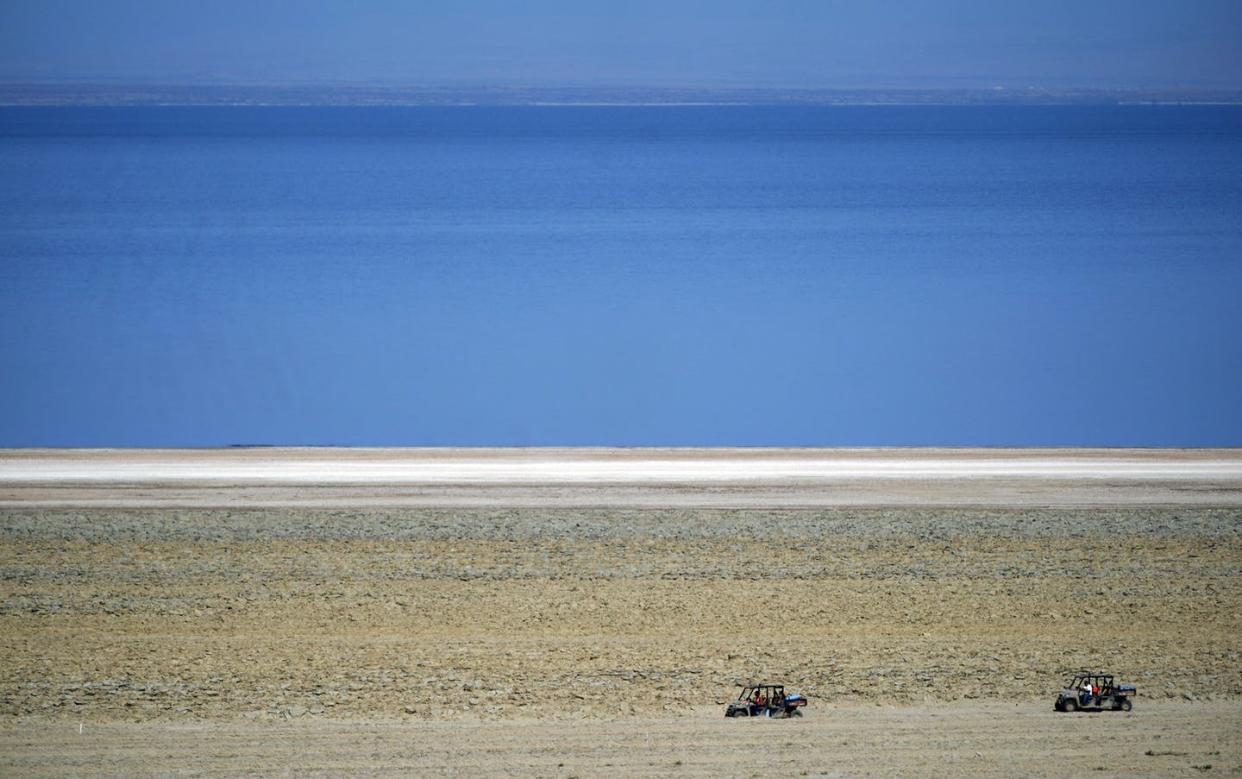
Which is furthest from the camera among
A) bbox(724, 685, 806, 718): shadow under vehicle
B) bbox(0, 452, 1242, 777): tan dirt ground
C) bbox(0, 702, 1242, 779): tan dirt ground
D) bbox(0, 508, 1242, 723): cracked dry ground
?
bbox(0, 508, 1242, 723): cracked dry ground

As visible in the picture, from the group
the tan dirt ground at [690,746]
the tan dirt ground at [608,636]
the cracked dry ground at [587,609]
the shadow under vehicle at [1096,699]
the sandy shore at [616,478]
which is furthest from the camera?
the sandy shore at [616,478]

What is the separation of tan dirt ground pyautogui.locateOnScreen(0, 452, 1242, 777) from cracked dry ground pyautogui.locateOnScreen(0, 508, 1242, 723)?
0.14ft

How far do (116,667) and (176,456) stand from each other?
29.8ft

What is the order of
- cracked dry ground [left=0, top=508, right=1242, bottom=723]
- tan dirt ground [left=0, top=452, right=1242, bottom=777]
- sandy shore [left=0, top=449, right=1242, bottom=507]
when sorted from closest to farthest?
1. tan dirt ground [left=0, top=452, right=1242, bottom=777]
2. cracked dry ground [left=0, top=508, right=1242, bottom=723]
3. sandy shore [left=0, top=449, right=1242, bottom=507]

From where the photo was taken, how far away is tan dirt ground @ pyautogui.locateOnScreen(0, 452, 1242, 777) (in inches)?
509

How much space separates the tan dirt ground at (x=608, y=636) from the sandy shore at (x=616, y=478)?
0.47 m

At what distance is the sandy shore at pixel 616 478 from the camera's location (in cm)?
2103

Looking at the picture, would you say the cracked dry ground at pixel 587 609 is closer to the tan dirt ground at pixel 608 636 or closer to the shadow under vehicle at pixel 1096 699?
the tan dirt ground at pixel 608 636

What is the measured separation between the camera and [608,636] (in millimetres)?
15859

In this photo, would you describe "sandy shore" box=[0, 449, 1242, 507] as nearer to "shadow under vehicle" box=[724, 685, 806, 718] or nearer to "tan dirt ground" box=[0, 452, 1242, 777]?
"tan dirt ground" box=[0, 452, 1242, 777]

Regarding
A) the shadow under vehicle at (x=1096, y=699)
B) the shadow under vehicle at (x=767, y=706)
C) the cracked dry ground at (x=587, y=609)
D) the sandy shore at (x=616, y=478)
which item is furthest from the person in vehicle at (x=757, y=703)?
the sandy shore at (x=616, y=478)

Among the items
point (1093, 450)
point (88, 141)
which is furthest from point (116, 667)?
point (88, 141)

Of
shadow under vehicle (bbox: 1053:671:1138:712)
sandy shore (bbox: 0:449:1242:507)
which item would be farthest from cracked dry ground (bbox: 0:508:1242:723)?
sandy shore (bbox: 0:449:1242:507)

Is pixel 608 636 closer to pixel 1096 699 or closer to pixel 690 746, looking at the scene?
pixel 690 746
